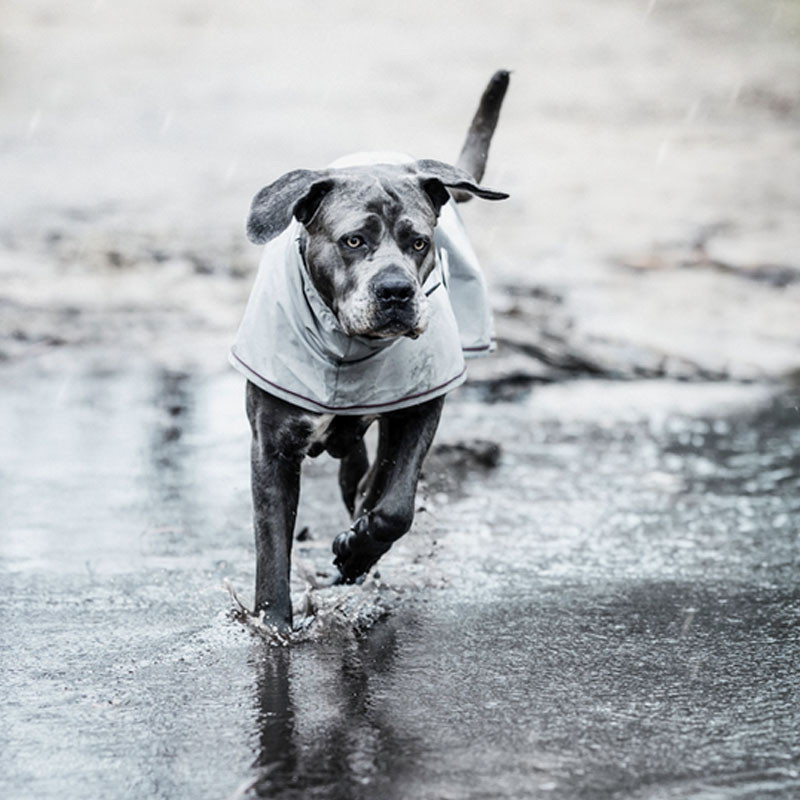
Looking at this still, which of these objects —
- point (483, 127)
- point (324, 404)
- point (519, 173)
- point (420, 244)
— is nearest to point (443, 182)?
point (420, 244)

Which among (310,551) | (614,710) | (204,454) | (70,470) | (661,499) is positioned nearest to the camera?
(614,710)

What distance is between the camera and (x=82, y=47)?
17.9 metres

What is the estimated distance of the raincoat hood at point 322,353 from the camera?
4457 millimetres

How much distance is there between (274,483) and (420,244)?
91 cm

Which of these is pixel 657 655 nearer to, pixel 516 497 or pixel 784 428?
pixel 516 497

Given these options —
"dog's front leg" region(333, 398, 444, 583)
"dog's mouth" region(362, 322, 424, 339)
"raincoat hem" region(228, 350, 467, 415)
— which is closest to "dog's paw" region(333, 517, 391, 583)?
"dog's front leg" region(333, 398, 444, 583)

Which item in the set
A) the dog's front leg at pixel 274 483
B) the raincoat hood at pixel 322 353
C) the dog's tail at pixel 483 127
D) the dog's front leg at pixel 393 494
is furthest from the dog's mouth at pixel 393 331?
the dog's tail at pixel 483 127

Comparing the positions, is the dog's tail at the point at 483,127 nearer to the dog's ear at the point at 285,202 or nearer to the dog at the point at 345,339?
the dog at the point at 345,339

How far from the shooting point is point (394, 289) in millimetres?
4074

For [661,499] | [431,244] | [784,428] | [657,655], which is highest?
[431,244]

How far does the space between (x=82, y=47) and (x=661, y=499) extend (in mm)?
13107

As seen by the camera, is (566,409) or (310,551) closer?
(310,551)

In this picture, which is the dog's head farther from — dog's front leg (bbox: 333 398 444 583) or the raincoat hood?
dog's front leg (bbox: 333 398 444 583)

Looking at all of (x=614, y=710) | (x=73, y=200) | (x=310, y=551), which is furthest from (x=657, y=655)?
(x=73, y=200)
